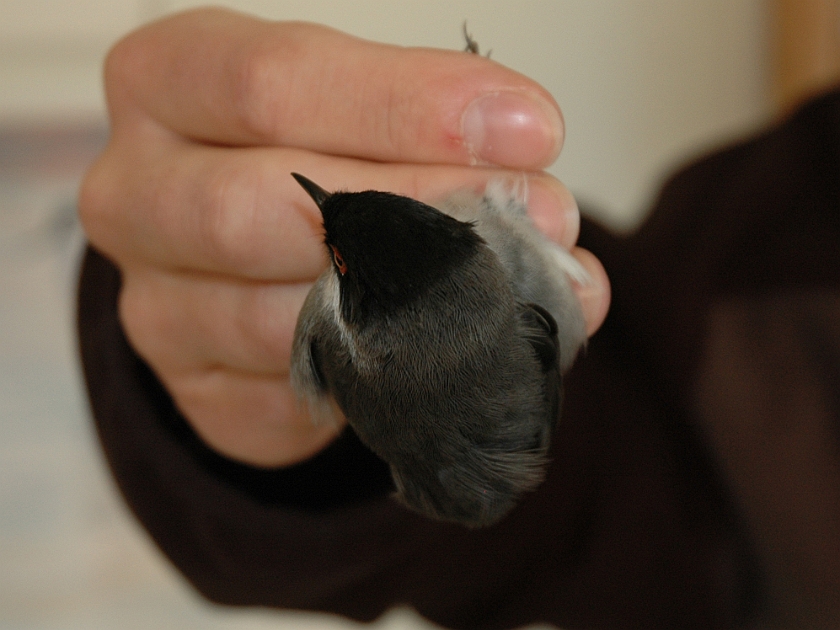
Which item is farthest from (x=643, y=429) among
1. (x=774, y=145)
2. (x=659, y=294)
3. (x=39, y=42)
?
(x=39, y=42)

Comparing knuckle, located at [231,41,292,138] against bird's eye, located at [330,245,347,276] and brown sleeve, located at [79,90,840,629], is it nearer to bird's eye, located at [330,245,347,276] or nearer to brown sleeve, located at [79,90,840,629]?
bird's eye, located at [330,245,347,276]

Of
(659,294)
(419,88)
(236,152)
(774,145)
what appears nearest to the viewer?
(419,88)

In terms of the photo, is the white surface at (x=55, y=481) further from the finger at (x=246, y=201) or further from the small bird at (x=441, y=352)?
the small bird at (x=441, y=352)

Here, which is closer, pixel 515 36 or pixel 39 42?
pixel 515 36

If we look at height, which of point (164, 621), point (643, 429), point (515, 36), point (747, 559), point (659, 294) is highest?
point (515, 36)

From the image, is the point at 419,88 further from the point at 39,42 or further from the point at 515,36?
the point at 39,42

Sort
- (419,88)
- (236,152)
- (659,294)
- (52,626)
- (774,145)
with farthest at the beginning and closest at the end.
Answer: (52,626)
(774,145)
(659,294)
(236,152)
(419,88)
